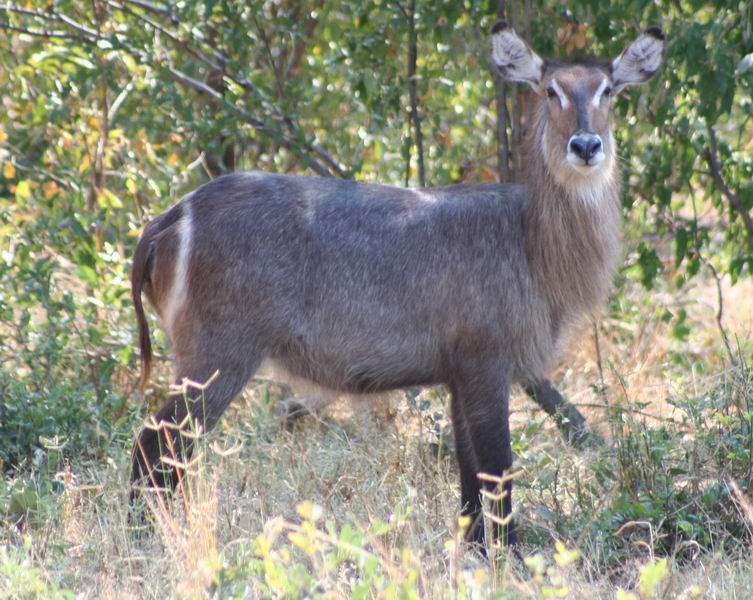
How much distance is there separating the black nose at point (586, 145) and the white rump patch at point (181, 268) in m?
1.30

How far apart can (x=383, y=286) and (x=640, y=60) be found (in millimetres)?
1271

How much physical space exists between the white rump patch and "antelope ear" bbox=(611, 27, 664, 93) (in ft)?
5.23

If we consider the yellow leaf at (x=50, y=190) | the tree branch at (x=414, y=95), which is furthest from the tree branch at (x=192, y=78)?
the yellow leaf at (x=50, y=190)

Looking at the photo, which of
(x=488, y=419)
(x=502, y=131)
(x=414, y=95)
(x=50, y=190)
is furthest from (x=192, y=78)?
(x=488, y=419)

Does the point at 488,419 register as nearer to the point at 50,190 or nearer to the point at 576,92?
the point at 576,92

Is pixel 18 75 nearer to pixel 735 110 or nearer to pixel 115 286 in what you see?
pixel 115 286

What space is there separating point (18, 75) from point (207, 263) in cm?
221

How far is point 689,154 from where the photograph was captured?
493 cm

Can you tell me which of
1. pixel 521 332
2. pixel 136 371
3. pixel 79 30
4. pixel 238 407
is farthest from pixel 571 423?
pixel 79 30

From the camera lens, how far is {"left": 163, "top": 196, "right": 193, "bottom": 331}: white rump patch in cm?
397

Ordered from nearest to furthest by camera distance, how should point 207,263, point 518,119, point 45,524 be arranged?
point 45,524
point 207,263
point 518,119

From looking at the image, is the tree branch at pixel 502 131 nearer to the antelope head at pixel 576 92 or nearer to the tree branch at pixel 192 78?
the tree branch at pixel 192 78

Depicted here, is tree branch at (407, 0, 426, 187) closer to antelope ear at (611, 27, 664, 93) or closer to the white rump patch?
antelope ear at (611, 27, 664, 93)

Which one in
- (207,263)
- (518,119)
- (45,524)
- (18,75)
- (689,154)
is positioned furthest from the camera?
(18,75)
